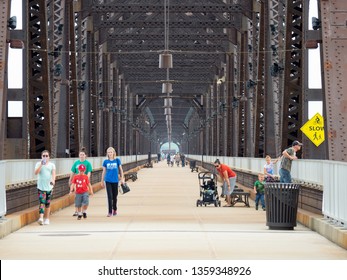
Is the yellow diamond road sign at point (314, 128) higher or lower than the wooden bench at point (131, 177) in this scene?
higher

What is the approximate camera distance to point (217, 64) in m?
84.5

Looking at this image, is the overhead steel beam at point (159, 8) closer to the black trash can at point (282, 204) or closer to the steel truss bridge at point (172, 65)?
the steel truss bridge at point (172, 65)

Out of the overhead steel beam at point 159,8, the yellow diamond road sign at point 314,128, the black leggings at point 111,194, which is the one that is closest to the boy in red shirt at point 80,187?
the black leggings at point 111,194

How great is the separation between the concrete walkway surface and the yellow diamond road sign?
2.35 m

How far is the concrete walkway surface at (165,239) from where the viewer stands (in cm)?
1534

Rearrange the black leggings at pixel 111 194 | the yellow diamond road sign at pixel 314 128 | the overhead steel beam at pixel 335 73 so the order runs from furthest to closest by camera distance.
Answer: the yellow diamond road sign at pixel 314 128 → the black leggings at pixel 111 194 → the overhead steel beam at pixel 335 73

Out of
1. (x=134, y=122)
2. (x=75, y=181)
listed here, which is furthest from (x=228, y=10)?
(x=134, y=122)

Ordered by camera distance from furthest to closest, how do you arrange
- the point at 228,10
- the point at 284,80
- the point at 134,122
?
the point at 134,122, the point at 228,10, the point at 284,80

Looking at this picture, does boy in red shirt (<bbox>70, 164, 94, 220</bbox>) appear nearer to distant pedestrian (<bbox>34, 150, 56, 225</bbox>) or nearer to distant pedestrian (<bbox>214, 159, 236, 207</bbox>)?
distant pedestrian (<bbox>34, 150, 56, 225</bbox>)

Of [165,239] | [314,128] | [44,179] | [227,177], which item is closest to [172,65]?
[227,177]

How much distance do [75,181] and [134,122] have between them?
4028 inches

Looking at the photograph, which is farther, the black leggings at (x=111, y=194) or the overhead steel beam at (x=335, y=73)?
the black leggings at (x=111, y=194)

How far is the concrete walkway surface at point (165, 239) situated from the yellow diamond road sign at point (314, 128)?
2346 mm
